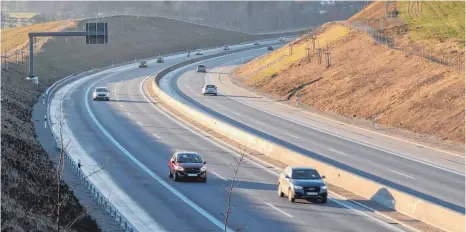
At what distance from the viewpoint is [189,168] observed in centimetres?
3712

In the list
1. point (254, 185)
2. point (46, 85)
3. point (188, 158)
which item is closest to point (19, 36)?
point (46, 85)

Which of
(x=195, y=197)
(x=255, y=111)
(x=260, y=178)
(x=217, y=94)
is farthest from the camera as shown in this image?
(x=217, y=94)

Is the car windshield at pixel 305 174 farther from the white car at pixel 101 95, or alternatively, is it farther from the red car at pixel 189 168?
the white car at pixel 101 95

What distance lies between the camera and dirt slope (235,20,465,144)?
59.4m

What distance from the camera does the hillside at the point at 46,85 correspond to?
26.4 m

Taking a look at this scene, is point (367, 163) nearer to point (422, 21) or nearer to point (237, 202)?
point (237, 202)

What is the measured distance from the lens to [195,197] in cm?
3378

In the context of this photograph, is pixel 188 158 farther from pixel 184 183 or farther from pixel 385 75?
pixel 385 75

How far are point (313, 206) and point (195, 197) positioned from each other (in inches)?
192

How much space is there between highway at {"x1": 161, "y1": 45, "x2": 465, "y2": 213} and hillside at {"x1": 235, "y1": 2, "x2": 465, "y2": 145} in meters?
4.53

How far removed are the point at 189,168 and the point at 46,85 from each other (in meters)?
59.8

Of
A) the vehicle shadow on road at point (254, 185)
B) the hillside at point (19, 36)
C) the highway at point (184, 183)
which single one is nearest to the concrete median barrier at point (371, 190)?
the highway at point (184, 183)

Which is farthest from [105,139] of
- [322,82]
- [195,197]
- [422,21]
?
[422,21]

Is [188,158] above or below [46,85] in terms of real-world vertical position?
above
